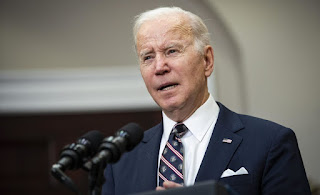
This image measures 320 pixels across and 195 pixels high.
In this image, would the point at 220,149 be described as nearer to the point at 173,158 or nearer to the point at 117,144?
the point at 173,158

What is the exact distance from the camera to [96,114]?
5.39 metres

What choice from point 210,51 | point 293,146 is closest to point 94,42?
point 210,51

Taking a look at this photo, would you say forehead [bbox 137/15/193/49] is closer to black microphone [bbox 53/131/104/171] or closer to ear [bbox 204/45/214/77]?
ear [bbox 204/45/214/77]

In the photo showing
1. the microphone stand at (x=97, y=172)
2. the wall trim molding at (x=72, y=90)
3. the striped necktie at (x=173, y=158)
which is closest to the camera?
the microphone stand at (x=97, y=172)

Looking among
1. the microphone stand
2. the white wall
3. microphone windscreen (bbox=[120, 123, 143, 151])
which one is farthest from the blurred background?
the microphone stand

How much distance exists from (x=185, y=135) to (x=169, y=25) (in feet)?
1.34

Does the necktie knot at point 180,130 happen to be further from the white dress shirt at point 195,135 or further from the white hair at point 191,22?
the white hair at point 191,22

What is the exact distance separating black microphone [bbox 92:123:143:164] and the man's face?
0.44 meters

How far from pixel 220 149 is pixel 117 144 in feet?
1.77

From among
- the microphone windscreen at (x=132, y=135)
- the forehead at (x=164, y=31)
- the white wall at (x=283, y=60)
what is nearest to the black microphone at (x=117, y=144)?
the microphone windscreen at (x=132, y=135)

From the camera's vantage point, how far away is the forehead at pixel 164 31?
2211 millimetres

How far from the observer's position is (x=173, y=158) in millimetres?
2117

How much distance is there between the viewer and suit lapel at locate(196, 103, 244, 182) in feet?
6.60

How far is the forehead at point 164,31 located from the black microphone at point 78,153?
0.61 m
